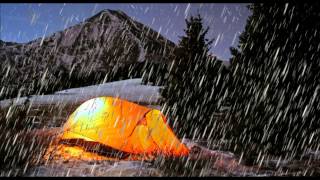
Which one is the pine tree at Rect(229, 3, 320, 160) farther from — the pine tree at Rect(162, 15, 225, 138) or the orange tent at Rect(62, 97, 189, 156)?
the pine tree at Rect(162, 15, 225, 138)

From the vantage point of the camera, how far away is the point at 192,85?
15625 millimetres

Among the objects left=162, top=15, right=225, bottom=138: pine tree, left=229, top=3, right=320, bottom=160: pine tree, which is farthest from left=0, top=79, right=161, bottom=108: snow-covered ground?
left=229, top=3, right=320, bottom=160: pine tree

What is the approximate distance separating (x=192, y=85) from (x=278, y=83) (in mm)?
5271

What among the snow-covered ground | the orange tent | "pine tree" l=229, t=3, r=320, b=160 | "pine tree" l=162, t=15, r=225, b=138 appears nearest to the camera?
"pine tree" l=229, t=3, r=320, b=160

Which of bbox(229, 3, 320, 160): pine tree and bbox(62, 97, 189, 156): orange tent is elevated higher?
bbox(229, 3, 320, 160): pine tree

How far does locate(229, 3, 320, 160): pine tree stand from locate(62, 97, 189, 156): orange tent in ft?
7.62

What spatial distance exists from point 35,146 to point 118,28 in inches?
7214

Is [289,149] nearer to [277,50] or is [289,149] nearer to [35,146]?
[277,50]

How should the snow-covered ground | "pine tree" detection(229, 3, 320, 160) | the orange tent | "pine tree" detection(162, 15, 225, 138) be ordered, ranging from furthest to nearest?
1. the snow-covered ground
2. "pine tree" detection(162, 15, 225, 138)
3. the orange tent
4. "pine tree" detection(229, 3, 320, 160)

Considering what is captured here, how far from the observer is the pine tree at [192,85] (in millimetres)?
15445

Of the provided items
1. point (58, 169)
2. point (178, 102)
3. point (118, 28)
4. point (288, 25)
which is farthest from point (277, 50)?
point (118, 28)

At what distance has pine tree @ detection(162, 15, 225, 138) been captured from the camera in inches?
608

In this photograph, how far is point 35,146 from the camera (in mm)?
9906

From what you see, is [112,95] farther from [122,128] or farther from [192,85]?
[122,128]
